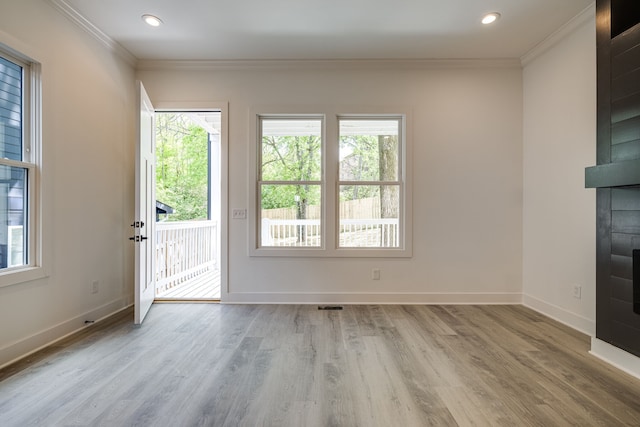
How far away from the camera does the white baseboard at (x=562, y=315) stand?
2.59 meters

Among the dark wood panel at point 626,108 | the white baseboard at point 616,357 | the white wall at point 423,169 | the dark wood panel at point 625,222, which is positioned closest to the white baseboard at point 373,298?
the white wall at point 423,169

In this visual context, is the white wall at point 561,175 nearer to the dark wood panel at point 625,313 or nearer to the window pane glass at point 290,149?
the dark wood panel at point 625,313

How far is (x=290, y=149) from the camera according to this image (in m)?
3.59

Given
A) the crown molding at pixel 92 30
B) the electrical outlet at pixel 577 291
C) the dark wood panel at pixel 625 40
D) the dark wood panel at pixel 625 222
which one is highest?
the crown molding at pixel 92 30

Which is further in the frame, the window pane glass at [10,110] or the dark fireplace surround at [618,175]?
the window pane glass at [10,110]

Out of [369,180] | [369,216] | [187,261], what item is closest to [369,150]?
[369,180]

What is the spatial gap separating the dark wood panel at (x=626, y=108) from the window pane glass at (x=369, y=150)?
1887mm

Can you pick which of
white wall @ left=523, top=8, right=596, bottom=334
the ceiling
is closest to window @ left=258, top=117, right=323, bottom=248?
the ceiling

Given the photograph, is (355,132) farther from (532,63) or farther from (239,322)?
(239,322)

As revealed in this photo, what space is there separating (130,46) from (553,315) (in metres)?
5.13

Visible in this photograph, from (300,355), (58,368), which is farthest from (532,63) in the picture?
(58,368)

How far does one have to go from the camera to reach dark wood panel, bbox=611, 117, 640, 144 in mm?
1902

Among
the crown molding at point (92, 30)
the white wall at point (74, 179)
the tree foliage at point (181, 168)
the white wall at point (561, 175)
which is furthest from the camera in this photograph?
the tree foliage at point (181, 168)

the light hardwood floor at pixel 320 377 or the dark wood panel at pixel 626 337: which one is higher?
the dark wood panel at pixel 626 337
